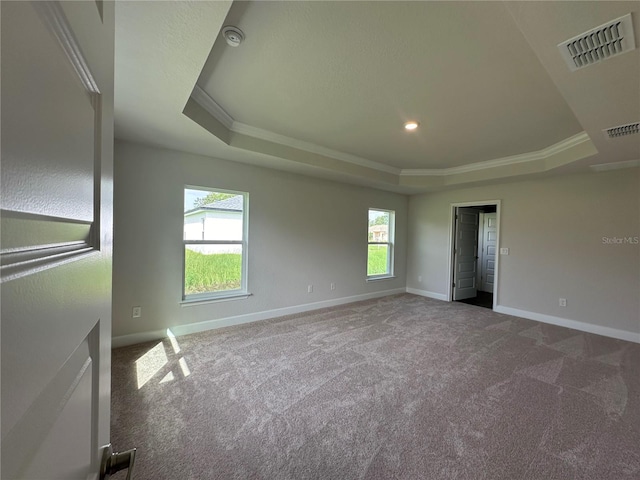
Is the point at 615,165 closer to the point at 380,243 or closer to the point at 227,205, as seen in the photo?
the point at 380,243

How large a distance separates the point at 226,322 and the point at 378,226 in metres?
3.62

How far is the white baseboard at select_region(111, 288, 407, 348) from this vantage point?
3145 millimetres

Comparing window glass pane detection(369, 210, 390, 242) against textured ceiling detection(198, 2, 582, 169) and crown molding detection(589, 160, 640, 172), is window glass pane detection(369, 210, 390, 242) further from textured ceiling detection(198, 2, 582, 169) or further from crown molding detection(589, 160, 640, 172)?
crown molding detection(589, 160, 640, 172)

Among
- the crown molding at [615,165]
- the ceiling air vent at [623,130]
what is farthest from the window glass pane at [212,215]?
the crown molding at [615,165]

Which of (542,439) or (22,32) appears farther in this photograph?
(542,439)

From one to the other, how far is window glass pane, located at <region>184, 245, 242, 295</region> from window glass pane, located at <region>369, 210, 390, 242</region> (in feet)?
9.55

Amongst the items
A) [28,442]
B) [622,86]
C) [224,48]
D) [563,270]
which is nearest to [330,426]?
[28,442]

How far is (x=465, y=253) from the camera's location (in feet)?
19.3

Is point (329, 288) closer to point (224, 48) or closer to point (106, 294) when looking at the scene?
point (224, 48)

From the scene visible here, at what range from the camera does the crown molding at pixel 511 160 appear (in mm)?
3402

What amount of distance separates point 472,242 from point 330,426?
5.42 meters

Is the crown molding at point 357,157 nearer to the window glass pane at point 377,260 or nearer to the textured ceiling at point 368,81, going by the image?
the textured ceiling at point 368,81

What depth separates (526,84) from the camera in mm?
2246

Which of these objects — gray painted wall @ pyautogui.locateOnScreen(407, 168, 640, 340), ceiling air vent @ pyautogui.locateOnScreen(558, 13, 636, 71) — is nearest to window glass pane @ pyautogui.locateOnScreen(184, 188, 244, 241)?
ceiling air vent @ pyautogui.locateOnScreen(558, 13, 636, 71)
